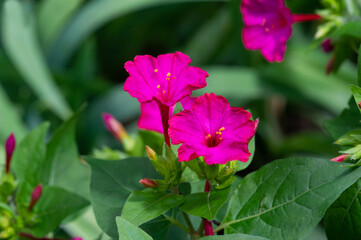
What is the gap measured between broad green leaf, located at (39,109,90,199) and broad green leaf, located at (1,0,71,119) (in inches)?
32.9

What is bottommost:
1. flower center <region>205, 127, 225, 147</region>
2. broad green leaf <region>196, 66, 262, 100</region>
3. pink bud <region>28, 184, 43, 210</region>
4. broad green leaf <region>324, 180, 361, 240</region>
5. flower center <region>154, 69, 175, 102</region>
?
broad green leaf <region>196, 66, 262, 100</region>

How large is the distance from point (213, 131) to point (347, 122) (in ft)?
0.70

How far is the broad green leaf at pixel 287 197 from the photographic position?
55 centimetres

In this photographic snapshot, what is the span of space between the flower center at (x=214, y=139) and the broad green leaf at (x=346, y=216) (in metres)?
0.17

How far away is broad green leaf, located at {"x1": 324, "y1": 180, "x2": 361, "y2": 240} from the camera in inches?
23.3

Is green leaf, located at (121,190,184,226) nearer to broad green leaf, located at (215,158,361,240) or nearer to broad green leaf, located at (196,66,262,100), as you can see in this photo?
broad green leaf, located at (215,158,361,240)

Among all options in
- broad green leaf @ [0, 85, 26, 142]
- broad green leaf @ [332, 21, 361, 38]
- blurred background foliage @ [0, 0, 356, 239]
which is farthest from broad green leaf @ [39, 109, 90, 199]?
broad green leaf @ [0, 85, 26, 142]

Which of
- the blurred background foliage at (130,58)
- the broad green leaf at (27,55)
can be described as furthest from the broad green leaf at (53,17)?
the broad green leaf at (27,55)

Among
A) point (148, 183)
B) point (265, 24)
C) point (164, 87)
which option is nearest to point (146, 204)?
point (148, 183)

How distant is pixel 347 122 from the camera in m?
0.69

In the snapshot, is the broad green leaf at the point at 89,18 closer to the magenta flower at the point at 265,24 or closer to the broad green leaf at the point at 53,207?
the magenta flower at the point at 265,24

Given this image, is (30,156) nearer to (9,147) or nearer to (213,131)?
(9,147)

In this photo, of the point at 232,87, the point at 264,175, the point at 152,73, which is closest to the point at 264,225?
the point at 264,175

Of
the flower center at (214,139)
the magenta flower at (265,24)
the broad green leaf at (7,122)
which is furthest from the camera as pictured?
the broad green leaf at (7,122)
